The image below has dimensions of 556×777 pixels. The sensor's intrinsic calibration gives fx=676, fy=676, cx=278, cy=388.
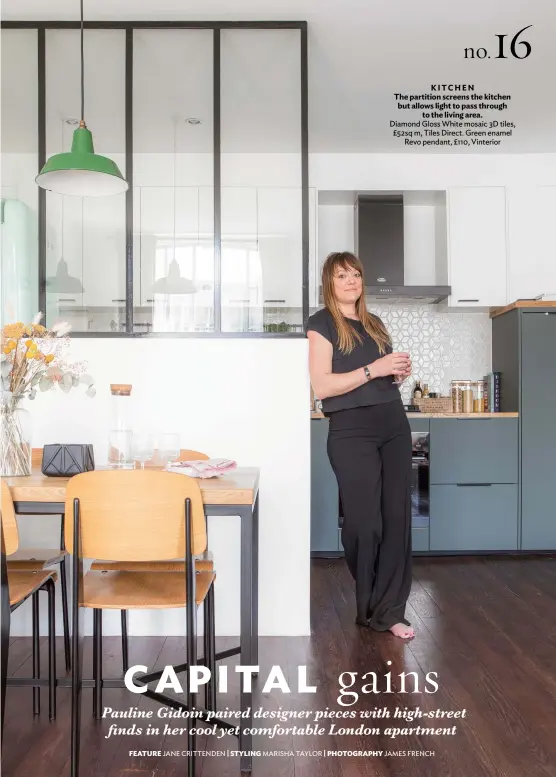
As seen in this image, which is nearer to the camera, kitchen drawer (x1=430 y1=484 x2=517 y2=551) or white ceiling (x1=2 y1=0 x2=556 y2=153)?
A: white ceiling (x1=2 y1=0 x2=556 y2=153)

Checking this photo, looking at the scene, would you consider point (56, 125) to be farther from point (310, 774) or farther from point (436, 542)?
point (436, 542)

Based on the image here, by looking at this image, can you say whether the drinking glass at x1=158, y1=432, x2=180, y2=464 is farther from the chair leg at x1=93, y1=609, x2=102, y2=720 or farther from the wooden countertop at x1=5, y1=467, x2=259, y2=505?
the chair leg at x1=93, y1=609, x2=102, y2=720

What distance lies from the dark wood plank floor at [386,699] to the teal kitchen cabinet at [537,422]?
1.07 meters

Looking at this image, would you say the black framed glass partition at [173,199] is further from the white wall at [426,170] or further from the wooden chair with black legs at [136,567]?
the white wall at [426,170]

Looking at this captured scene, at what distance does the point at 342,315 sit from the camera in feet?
9.30

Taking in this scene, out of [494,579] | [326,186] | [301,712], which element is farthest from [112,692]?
[326,186]

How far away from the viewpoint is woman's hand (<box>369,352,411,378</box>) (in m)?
2.62

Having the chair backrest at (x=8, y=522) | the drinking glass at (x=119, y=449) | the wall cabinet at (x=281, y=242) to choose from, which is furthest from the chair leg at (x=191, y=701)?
the wall cabinet at (x=281, y=242)

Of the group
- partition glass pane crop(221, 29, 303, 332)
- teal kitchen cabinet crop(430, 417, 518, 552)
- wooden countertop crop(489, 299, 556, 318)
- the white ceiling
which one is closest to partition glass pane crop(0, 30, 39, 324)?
the white ceiling

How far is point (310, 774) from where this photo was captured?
68.2 inches

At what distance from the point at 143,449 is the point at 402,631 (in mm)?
1307

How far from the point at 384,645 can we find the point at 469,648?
0.33 meters

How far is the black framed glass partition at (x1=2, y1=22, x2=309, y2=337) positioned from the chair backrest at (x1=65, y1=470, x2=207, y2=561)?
126 centimetres

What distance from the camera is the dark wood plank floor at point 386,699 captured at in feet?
5.82
